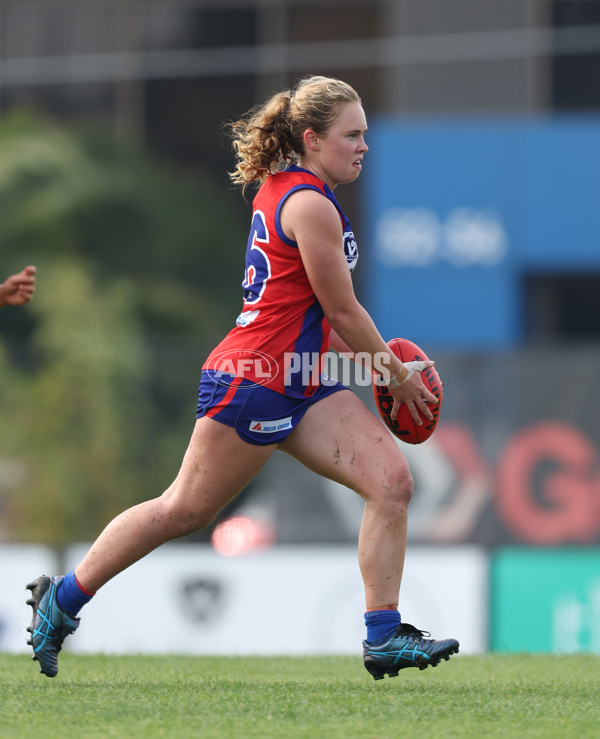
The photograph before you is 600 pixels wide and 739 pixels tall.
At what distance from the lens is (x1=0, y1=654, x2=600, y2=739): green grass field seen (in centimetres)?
398

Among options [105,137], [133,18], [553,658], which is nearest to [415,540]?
[553,658]

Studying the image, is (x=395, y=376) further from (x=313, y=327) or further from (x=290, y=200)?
(x=290, y=200)

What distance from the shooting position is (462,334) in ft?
56.5

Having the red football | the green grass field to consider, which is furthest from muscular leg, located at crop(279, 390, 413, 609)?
the green grass field

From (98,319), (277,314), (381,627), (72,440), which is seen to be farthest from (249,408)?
(98,319)

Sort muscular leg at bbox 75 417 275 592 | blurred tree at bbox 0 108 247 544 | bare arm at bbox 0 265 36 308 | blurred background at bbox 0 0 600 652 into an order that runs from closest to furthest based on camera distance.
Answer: muscular leg at bbox 75 417 275 592 → bare arm at bbox 0 265 36 308 → blurred background at bbox 0 0 600 652 → blurred tree at bbox 0 108 247 544

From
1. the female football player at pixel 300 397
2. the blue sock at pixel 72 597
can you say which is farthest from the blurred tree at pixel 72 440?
the female football player at pixel 300 397

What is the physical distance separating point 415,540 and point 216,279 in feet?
33.0

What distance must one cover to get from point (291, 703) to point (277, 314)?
1316 millimetres

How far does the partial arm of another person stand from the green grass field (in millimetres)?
1115

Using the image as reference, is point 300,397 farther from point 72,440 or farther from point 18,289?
point 72,440

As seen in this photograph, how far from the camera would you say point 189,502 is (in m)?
4.82

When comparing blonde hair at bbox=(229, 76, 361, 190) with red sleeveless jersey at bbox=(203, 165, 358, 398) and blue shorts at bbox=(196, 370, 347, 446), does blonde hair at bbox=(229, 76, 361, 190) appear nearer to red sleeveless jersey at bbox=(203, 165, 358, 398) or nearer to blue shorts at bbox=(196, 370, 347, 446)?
red sleeveless jersey at bbox=(203, 165, 358, 398)

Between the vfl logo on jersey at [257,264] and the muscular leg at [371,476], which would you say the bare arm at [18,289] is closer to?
the vfl logo on jersey at [257,264]
